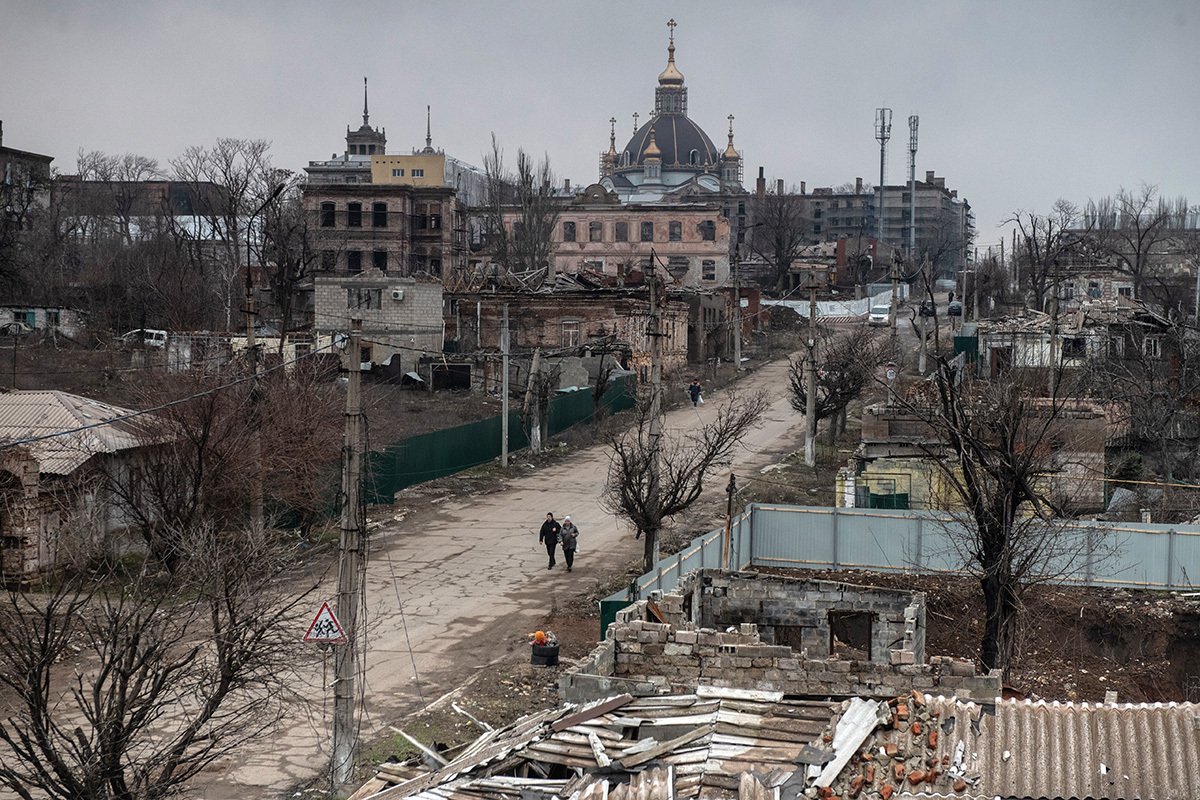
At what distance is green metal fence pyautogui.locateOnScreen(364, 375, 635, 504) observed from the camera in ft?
102

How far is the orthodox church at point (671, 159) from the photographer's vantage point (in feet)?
399

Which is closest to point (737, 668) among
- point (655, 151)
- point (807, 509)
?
point (807, 509)

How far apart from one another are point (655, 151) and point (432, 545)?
331 ft

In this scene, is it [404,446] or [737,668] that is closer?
[737,668]

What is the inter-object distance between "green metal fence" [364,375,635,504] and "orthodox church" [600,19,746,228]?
76.0m

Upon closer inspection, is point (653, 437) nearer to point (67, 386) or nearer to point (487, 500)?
point (487, 500)

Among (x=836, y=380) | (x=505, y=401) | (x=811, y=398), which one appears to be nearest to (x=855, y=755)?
(x=505, y=401)

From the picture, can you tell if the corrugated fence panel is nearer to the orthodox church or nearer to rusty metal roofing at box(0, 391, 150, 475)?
rusty metal roofing at box(0, 391, 150, 475)

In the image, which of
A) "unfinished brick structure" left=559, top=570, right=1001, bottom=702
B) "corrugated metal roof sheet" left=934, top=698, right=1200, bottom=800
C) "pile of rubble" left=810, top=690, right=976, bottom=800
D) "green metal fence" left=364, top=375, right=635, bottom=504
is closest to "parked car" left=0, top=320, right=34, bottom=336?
"green metal fence" left=364, top=375, right=635, bottom=504

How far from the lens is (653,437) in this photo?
23.2 meters

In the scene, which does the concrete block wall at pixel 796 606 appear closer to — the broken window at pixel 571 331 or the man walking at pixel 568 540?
the man walking at pixel 568 540

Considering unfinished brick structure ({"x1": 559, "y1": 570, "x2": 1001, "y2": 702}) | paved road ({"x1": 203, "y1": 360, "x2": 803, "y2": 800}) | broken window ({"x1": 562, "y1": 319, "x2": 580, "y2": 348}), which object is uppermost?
broken window ({"x1": 562, "y1": 319, "x2": 580, "y2": 348})

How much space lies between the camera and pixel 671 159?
129m

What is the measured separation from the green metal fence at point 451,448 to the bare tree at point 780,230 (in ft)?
166
